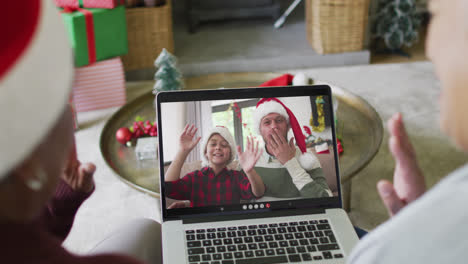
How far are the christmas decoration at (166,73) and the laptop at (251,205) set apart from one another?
2.94ft

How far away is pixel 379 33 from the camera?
10.8ft

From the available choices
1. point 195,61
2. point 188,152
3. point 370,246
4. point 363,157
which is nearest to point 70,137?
point 370,246

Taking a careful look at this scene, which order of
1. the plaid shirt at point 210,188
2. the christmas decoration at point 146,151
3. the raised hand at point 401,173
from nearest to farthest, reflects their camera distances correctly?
1. the raised hand at point 401,173
2. the plaid shirt at point 210,188
3. the christmas decoration at point 146,151

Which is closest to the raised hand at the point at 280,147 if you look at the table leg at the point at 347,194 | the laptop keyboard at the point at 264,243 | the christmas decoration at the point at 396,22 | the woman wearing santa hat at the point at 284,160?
the woman wearing santa hat at the point at 284,160

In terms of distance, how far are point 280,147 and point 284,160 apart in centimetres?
3

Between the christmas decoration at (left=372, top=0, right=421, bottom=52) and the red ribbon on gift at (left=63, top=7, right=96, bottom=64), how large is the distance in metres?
2.00

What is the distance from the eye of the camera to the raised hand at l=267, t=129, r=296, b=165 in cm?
103

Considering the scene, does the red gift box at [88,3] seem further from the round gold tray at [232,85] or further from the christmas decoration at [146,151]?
the christmas decoration at [146,151]

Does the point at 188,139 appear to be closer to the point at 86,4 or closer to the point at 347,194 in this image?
the point at 347,194

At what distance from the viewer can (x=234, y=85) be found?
2113 millimetres

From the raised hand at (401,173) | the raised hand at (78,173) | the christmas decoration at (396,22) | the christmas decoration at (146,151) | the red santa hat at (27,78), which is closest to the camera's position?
the red santa hat at (27,78)

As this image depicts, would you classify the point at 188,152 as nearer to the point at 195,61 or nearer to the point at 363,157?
the point at 363,157

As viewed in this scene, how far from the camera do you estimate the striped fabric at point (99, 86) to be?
272cm

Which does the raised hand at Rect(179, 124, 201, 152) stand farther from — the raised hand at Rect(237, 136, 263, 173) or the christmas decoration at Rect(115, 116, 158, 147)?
the christmas decoration at Rect(115, 116, 158, 147)
